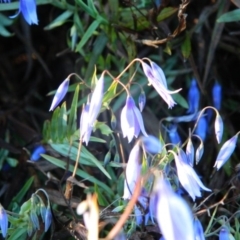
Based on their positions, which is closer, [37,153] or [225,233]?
[225,233]

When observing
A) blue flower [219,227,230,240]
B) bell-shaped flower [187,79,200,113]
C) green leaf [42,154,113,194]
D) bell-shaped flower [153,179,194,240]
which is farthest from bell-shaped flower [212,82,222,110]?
bell-shaped flower [153,179,194,240]

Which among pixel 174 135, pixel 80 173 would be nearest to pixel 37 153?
pixel 80 173

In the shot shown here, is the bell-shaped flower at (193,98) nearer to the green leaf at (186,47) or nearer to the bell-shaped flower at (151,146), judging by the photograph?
the green leaf at (186,47)

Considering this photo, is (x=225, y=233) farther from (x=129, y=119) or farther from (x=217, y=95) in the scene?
(x=217, y=95)

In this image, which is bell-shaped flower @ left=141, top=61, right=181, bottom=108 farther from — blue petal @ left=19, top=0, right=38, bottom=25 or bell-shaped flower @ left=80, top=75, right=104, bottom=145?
blue petal @ left=19, top=0, right=38, bottom=25

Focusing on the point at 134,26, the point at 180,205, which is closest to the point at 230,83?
the point at 134,26

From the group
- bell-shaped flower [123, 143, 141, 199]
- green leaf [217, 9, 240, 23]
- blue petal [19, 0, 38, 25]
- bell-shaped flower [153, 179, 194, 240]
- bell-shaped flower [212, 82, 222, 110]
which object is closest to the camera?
bell-shaped flower [153, 179, 194, 240]

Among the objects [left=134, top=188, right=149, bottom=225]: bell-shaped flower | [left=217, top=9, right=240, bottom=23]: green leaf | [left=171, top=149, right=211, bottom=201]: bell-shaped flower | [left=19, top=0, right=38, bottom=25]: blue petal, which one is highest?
[left=19, top=0, right=38, bottom=25]: blue petal

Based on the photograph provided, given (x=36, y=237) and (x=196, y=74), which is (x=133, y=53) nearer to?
(x=196, y=74)
